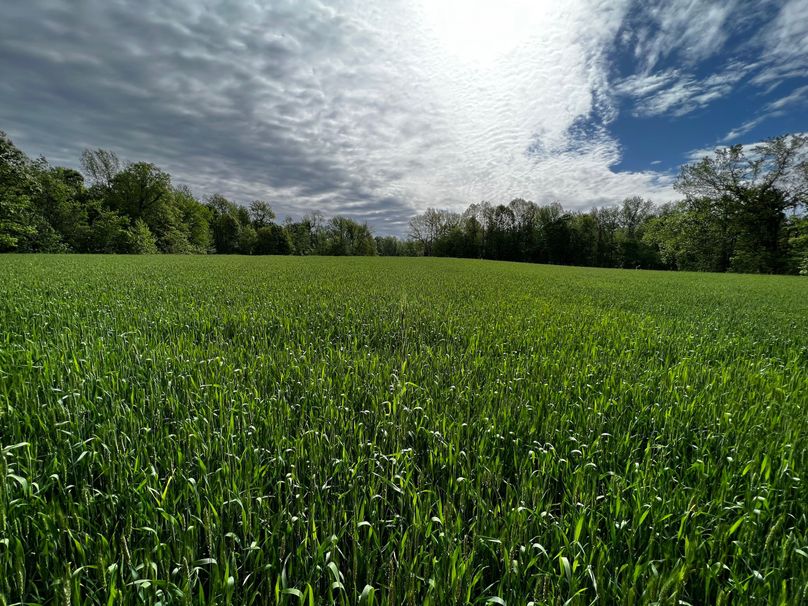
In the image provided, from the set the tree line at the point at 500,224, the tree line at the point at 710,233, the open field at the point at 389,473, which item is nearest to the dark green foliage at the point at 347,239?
the tree line at the point at 500,224

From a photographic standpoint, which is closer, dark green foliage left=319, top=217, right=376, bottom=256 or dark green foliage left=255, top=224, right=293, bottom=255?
dark green foliage left=255, top=224, right=293, bottom=255

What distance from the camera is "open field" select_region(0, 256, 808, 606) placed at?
1.54 m

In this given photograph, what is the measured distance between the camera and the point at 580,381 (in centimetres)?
418

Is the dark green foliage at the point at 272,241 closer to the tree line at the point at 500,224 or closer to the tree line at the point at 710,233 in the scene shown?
the tree line at the point at 500,224

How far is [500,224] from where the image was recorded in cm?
9900

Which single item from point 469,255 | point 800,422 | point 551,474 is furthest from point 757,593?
point 469,255

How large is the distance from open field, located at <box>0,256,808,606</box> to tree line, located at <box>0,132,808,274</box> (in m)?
52.7

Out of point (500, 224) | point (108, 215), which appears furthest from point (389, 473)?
point (500, 224)

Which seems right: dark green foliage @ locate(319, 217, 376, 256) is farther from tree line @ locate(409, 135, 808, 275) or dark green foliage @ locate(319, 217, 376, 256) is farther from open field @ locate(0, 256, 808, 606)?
open field @ locate(0, 256, 808, 606)

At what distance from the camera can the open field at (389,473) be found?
154 centimetres

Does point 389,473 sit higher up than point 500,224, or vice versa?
point 500,224

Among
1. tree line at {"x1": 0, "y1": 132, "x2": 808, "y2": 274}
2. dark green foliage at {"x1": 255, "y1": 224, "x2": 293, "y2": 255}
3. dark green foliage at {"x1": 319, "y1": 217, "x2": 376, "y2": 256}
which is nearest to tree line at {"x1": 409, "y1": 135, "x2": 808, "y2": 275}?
tree line at {"x1": 0, "y1": 132, "x2": 808, "y2": 274}

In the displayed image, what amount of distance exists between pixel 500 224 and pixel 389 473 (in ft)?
342

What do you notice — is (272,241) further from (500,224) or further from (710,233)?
(710,233)
